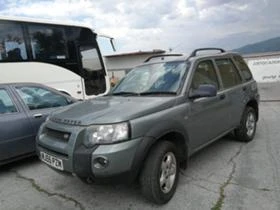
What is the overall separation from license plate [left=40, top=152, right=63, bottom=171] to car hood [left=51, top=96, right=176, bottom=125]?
1.42ft

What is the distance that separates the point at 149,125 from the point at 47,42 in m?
6.26

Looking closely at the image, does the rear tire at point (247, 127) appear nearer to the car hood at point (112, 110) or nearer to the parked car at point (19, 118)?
the car hood at point (112, 110)

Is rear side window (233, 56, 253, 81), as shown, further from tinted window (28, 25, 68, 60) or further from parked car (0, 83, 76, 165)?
tinted window (28, 25, 68, 60)

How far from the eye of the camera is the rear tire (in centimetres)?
548

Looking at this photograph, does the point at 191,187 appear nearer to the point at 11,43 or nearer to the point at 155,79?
the point at 155,79

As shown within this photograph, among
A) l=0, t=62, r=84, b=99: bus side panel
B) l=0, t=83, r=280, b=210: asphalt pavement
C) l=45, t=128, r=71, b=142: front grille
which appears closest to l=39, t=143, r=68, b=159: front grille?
l=45, t=128, r=71, b=142: front grille

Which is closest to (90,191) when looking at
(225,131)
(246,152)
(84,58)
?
(225,131)

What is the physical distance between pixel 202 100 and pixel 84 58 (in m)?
6.07

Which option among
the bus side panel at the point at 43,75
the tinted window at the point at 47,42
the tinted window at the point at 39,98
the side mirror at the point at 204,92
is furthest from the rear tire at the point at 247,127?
the tinted window at the point at 47,42

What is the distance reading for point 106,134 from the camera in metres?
2.98

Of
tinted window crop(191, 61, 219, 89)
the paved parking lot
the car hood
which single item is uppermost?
tinted window crop(191, 61, 219, 89)

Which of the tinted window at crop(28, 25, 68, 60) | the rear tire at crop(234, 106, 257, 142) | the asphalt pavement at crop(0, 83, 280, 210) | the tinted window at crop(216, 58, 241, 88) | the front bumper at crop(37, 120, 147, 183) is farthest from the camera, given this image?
the tinted window at crop(28, 25, 68, 60)

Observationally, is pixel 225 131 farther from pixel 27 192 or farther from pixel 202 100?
pixel 27 192

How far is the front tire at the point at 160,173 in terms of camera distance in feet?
10.5
